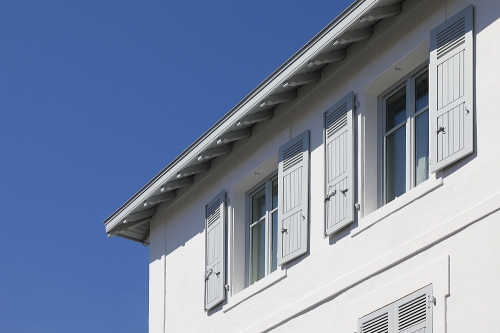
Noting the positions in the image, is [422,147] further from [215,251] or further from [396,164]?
[215,251]

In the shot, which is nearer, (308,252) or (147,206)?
(308,252)

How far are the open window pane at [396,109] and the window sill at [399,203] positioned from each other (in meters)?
1.04

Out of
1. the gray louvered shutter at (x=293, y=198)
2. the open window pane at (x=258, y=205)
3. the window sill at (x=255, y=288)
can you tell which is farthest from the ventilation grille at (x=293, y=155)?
the window sill at (x=255, y=288)

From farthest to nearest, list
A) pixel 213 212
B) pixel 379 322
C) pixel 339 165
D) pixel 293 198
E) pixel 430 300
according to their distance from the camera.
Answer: pixel 213 212, pixel 293 198, pixel 339 165, pixel 379 322, pixel 430 300

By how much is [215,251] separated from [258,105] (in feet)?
6.97

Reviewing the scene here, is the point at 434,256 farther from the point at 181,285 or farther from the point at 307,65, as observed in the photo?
the point at 181,285

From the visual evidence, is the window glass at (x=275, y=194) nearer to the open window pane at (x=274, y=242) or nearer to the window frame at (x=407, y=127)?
the open window pane at (x=274, y=242)

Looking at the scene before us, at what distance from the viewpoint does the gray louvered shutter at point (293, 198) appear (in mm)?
13578

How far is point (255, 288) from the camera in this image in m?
14.2

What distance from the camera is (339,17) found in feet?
42.1

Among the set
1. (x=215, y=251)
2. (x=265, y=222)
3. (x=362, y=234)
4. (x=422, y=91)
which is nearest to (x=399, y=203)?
(x=362, y=234)

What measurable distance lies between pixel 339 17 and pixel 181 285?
491 cm

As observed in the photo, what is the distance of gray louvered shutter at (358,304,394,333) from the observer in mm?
11773

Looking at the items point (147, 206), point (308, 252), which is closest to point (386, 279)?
point (308, 252)
